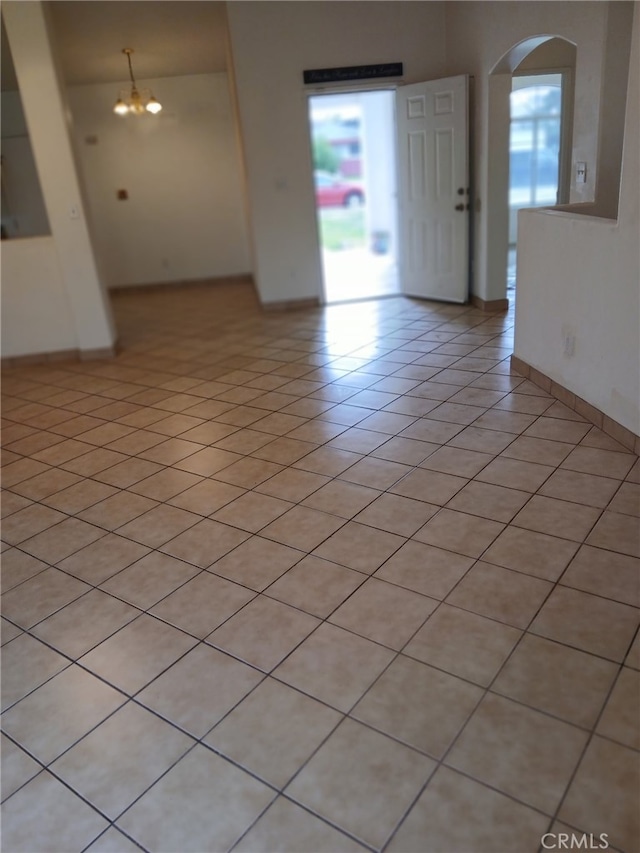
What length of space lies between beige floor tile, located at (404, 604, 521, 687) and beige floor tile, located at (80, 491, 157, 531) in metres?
1.56

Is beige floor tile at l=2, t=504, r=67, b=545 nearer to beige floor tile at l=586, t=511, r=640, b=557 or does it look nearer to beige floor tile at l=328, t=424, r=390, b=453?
beige floor tile at l=328, t=424, r=390, b=453

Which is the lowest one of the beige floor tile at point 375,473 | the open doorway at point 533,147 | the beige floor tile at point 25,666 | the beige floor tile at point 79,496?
the beige floor tile at point 25,666

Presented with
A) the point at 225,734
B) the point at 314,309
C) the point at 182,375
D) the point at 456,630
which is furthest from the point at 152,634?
the point at 314,309

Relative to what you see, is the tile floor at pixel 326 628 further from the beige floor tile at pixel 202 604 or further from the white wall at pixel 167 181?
the white wall at pixel 167 181

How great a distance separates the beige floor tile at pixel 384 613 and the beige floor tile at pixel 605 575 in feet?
1.76

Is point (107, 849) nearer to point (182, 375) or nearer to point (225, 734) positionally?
point (225, 734)

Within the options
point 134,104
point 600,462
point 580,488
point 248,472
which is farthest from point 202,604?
point 134,104

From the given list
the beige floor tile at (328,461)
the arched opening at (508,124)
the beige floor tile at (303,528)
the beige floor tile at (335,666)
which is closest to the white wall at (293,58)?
the arched opening at (508,124)

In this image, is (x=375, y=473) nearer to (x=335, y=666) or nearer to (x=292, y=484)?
(x=292, y=484)

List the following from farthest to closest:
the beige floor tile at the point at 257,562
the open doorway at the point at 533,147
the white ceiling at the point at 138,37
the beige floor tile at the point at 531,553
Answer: the open doorway at the point at 533,147 → the white ceiling at the point at 138,37 → the beige floor tile at the point at 257,562 → the beige floor tile at the point at 531,553

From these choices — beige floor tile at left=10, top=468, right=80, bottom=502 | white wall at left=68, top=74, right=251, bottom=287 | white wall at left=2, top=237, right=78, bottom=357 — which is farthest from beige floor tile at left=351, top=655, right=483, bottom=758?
white wall at left=68, top=74, right=251, bottom=287

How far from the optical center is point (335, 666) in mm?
1985

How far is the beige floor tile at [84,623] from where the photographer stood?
2213 millimetres

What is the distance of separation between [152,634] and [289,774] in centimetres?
77
